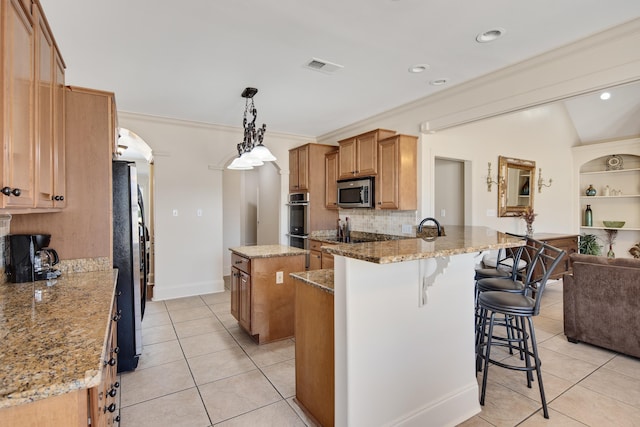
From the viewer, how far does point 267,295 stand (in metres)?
3.10

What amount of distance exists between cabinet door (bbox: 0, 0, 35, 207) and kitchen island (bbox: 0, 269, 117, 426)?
0.46 m

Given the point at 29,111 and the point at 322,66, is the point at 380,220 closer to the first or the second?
the point at 322,66

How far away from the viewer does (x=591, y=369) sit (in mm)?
2635

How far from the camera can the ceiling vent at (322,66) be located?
9.35 ft

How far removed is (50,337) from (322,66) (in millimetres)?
2721

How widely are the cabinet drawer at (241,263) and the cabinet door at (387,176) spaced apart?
6.08 feet

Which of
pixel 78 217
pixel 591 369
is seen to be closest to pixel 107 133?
pixel 78 217

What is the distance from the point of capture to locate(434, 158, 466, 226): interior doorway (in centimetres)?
506

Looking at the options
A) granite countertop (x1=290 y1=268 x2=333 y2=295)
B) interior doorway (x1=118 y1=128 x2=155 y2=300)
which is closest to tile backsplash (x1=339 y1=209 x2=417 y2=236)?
granite countertop (x1=290 y1=268 x2=333 y2=295)

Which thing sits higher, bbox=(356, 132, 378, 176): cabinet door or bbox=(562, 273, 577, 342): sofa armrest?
bbox=(356, 132, 378, 176): cabinet door

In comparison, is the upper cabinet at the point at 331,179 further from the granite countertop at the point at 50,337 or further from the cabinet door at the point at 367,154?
the granite countertop at the point at 50,337

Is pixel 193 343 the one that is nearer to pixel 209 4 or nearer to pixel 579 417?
pixel 209 4

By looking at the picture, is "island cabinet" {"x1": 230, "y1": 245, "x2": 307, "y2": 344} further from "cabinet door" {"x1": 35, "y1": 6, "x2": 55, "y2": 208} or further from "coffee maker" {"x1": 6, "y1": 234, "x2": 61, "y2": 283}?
"cabinet door" {"x1": 35, "y1": 6, "x2": 55, "y2": 208}

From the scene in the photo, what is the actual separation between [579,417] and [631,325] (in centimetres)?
134
